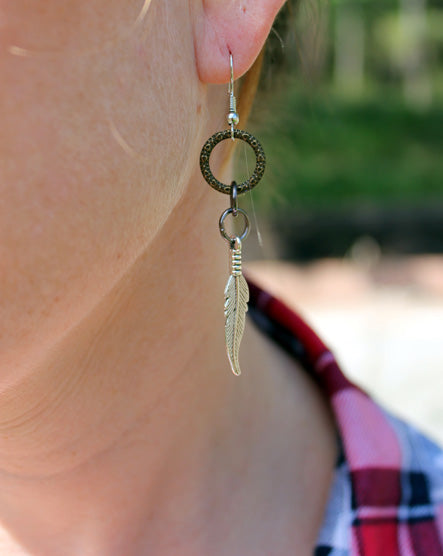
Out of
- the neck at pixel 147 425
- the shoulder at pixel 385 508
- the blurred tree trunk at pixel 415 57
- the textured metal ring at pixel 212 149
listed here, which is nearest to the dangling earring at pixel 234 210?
the textured metal ring at pixel 212 149

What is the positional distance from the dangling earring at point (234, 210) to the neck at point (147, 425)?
0.12m

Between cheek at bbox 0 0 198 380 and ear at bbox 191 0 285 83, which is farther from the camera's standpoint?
ear at bbox 191 0 285 83

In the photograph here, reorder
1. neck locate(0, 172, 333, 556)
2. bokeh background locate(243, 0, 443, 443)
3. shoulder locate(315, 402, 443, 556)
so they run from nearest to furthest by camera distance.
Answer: neck locate(0, 172, 333, 556)
shoulder locate(315, 402, 443, 556)
bokeh background locate(243, 0, 443, 443)

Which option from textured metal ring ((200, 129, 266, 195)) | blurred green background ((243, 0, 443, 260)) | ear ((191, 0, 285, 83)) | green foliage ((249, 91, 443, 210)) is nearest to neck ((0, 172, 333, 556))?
textured metal ring ((200, 129, 266, 195))

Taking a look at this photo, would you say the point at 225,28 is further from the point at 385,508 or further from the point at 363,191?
the point at 363,191

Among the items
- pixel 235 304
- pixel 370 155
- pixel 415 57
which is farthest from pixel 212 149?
pixel 415 57

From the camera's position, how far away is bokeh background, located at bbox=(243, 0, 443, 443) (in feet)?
5.11

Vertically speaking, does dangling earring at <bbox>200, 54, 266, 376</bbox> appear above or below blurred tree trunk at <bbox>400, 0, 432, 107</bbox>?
below

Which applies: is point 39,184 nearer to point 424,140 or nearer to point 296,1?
point 296,1

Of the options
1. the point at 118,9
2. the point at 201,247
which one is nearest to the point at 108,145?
the point at 118,9

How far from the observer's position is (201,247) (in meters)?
1.09

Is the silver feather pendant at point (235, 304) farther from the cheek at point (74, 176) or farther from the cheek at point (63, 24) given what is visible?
the cheek at point (63, 24)

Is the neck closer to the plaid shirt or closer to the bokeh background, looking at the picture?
the plaid shirt

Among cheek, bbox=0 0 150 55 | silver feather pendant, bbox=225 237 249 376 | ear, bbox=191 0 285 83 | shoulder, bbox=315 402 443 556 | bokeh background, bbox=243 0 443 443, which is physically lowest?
shoulder, bbox=315 402 443 556
